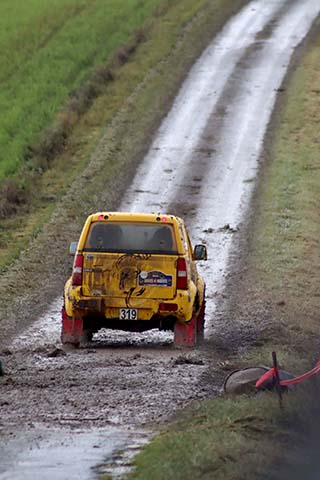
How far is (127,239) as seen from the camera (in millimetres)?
16781

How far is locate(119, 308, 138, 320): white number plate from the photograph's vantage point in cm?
1670

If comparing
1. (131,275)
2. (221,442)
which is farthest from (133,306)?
(221,442)

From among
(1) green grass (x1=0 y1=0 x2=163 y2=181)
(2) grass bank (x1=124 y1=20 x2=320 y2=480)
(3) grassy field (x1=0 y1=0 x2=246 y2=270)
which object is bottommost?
(1) green grass (x1=0 y1=0 x2=163 y2=181)

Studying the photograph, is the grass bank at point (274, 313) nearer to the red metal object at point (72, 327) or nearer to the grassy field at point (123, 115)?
the red metal object at point (72, 327)

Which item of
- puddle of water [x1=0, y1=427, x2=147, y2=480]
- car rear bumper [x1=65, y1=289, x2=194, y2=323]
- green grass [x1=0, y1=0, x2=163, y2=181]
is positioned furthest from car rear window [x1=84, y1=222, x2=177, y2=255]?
green grass [x1=0, y1=0, x2=163, y2=181]

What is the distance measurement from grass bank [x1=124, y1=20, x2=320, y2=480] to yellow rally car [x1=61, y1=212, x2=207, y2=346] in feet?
4.20

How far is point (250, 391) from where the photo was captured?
41.3ft

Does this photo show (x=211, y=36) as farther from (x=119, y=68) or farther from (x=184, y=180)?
(x=184, y=180)

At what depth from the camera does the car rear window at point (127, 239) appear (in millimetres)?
16719

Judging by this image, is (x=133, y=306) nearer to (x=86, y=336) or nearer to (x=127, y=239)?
(x=127, y=239)

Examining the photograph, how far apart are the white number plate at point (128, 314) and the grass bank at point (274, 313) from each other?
1606mm

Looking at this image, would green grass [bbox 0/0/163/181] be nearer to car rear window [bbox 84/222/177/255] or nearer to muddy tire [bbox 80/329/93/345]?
muddy tire [bbox 80/329/93/345]

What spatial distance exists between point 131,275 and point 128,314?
527 millimetres

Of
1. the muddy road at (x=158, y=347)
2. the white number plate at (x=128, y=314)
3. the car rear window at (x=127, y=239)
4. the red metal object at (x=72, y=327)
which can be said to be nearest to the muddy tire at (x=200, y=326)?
the muddy road at (x=158, y=347)
